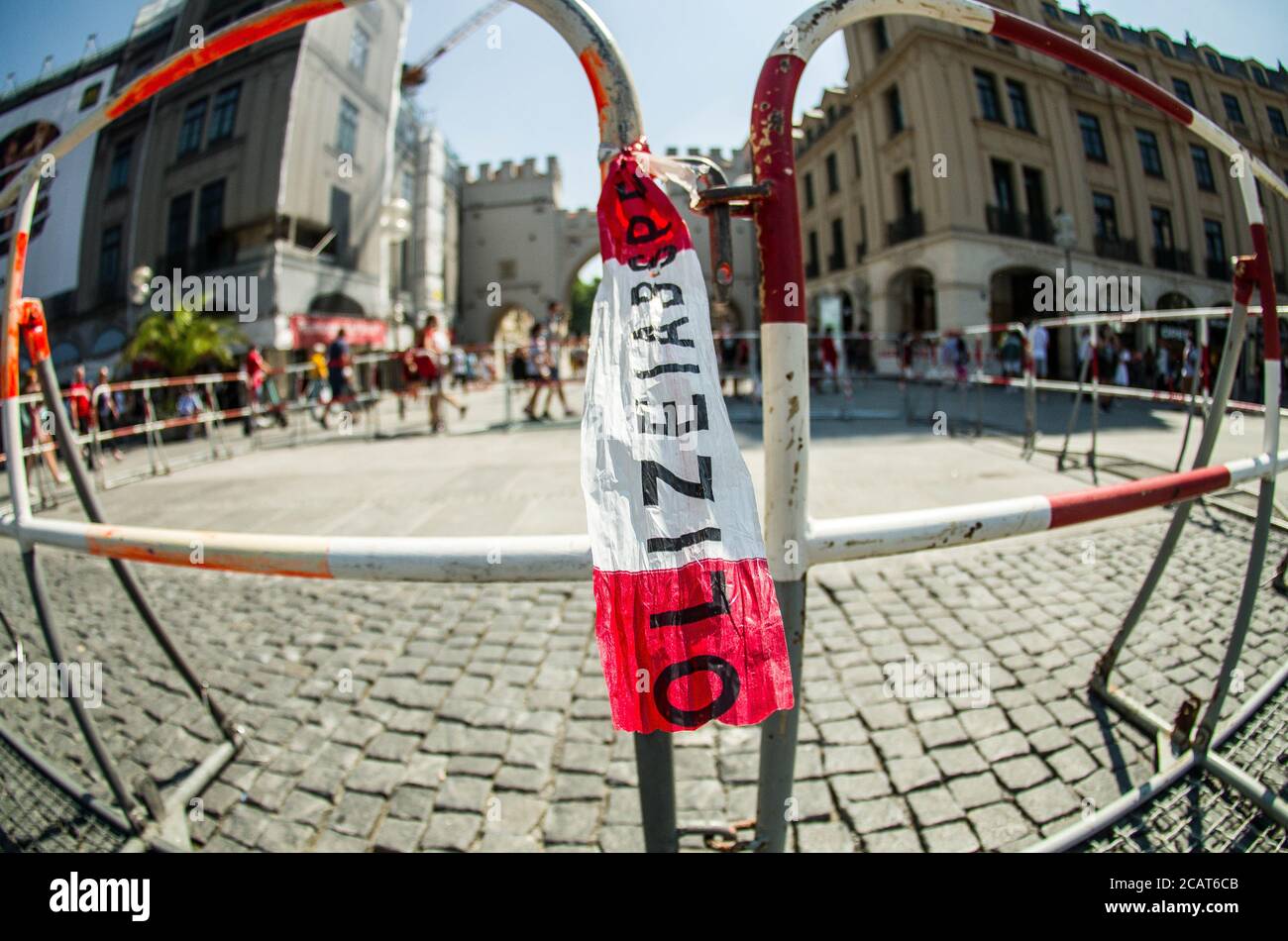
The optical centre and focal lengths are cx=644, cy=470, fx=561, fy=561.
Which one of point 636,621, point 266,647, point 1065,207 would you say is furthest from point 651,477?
point 1065,207

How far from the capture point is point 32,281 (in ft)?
5.39

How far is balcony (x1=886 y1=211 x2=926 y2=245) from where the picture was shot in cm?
574

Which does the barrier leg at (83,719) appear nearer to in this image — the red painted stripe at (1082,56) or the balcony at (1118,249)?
the red painted stripe at (1082,56)

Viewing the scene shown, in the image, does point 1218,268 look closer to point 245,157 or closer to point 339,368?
point 245,157

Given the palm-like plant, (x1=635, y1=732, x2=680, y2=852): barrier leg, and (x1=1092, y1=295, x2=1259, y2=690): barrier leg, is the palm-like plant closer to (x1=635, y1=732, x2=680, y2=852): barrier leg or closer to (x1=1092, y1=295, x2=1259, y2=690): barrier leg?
(x1=635, y1=732, x2=680, y2=852): barrier leg


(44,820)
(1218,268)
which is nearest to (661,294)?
(44,820)

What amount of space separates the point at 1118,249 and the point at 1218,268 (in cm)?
117

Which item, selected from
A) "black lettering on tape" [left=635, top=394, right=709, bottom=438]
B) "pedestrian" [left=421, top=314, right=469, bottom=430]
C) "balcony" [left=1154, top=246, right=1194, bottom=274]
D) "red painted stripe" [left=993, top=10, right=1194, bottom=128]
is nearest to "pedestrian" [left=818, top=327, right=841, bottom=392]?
"pedestrian" [left=421, top=314, right=469, bottom=430]

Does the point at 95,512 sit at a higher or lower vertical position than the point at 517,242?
lower

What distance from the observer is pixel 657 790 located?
1105mm

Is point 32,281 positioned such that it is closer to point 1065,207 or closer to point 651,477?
point 651,477

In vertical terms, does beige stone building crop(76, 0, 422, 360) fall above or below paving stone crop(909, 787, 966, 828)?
above

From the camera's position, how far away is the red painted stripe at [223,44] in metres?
1.10

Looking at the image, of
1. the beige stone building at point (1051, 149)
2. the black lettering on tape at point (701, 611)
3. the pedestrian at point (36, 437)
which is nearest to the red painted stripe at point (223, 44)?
the beige stone building at point (1051, 149)
